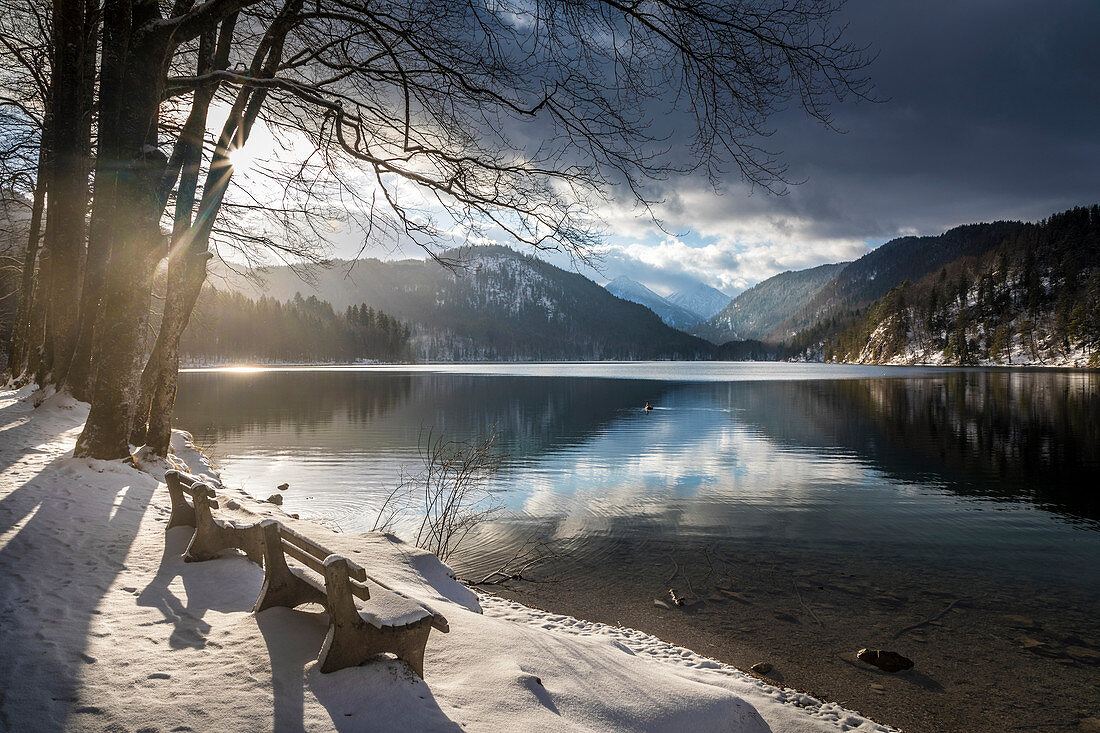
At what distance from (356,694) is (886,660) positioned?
20.5 feet

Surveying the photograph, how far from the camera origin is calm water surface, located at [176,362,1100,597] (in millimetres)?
11273

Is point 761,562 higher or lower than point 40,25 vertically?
lower

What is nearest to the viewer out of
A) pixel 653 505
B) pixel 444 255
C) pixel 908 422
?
pixel 444 255

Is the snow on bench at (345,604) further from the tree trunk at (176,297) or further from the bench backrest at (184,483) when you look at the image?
the tree trunk at (176,297)

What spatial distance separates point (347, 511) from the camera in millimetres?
13102

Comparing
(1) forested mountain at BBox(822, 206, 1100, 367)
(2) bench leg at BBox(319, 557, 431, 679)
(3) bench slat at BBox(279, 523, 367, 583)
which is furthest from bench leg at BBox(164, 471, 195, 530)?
(1) forested mountain at BBox(822, 206, 1100, 367)

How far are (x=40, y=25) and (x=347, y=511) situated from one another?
1194 centimetres

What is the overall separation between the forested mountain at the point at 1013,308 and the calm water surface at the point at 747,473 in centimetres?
10126

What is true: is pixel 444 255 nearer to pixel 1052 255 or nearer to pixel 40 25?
pixel 40 25

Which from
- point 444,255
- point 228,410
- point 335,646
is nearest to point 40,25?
point 444,255

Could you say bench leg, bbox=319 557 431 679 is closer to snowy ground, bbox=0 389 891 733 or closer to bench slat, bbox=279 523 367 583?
snowy ground, bbox=0 389 891 733

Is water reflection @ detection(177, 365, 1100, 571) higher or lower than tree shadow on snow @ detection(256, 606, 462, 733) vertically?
lower

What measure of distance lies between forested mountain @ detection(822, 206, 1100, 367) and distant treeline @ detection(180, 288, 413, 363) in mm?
152066

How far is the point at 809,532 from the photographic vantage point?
11.6 meters
